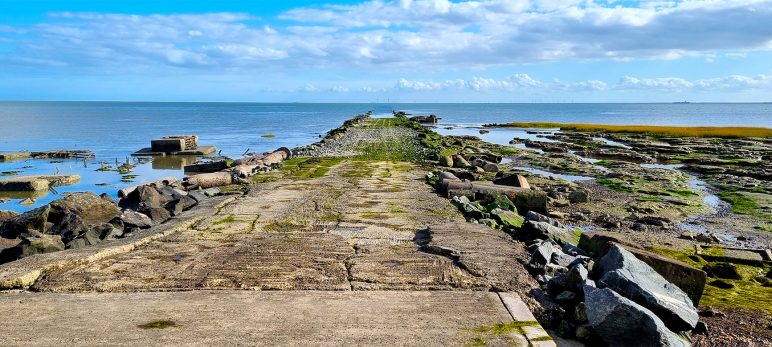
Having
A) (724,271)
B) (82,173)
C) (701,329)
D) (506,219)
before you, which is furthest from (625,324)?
(82,173)

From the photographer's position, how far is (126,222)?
31.9 feet

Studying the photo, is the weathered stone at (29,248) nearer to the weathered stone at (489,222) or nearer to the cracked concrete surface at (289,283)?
the cracked concrete surface at (289,283)

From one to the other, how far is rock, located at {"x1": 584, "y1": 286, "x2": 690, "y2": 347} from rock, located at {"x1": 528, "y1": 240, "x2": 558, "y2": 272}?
5.16 feet

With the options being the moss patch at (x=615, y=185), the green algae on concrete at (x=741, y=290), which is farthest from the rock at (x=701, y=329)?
the moss patch at (x=615, y=185)

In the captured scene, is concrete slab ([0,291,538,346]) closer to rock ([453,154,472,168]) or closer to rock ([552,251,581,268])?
rock ([552,251,581,268])

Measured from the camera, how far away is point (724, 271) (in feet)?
26.6

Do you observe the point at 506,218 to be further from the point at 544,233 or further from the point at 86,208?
the point at 86,208

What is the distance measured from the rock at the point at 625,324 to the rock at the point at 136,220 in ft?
24.9

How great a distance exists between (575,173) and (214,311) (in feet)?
67.4

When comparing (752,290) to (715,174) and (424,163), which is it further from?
(715,174)

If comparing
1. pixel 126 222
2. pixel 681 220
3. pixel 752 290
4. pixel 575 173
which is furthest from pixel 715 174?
pixel 126 222

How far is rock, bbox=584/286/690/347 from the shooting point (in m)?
4.73

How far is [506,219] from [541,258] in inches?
124

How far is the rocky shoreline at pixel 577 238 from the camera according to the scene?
5.42 meters
